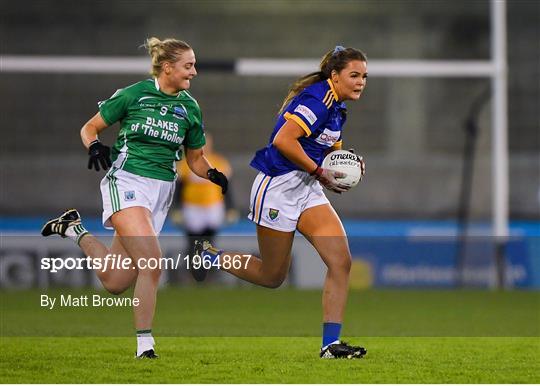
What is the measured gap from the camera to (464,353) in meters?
7.92

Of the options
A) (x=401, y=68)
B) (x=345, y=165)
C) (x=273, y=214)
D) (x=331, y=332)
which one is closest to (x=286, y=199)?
(x=273, y=214)

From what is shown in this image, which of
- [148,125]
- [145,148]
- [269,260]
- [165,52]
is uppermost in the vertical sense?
[165,52]

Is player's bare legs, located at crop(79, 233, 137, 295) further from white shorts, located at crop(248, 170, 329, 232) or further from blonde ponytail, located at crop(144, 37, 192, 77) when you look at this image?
blonde ponytail, located at crop(144, 37, 192, 77)

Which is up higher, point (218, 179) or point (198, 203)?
point (198, 203)

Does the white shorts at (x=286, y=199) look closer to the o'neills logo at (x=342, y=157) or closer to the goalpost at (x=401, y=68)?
the o'neills logo at (x=342, y=157)

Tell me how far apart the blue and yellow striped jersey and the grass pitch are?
1157 mm

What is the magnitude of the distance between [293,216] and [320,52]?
9.47 meters

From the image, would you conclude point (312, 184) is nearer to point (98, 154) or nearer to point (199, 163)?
point (199, 163)

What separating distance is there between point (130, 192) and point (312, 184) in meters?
1.09

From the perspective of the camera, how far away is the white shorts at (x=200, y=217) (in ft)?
50.4

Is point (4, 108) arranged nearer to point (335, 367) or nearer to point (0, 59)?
point (0, 59)

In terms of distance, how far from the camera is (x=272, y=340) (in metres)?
8.74

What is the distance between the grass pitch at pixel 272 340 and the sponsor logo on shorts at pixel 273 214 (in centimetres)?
82

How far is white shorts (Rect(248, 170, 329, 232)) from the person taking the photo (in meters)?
7.57
